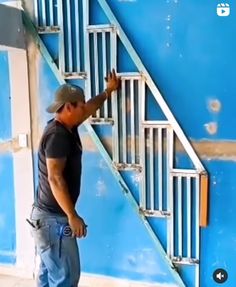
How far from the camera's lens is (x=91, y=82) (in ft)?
8.89

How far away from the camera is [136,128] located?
105 inches

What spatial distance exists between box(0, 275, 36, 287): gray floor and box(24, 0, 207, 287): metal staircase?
976mm

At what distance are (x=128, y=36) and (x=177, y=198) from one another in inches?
40.2

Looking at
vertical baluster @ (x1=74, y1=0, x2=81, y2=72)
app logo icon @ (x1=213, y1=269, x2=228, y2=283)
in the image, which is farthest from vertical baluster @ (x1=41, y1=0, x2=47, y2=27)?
app logo icon @ (x1=213, y1=269, x2=228, y2=283)

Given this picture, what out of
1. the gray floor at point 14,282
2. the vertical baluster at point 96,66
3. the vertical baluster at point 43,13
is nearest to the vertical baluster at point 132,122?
the vertical baluster at point 96,66

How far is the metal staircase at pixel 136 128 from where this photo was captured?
102 inches

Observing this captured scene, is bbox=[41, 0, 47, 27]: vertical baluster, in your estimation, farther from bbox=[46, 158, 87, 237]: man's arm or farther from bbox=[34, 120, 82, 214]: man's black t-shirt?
bbox=[46, 158, 87, 237]: man's arm

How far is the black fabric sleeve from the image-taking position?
2.16m

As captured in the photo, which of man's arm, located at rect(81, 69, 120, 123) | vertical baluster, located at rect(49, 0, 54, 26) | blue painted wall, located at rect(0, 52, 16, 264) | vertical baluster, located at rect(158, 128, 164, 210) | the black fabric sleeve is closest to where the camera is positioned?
the black fabric sleeve

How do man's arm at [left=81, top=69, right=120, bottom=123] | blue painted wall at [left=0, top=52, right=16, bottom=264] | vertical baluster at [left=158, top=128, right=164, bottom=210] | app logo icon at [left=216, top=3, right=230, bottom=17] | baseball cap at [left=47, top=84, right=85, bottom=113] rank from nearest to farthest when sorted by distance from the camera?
baseball cap at [left=47, top=84, right=85, bottom=113], app logo icon at [left=216, top=3, right=230, bottom=17], man's arm at [left=81, top=69, right=120, bottom=123], vertical baluster at [left=158, top=128, right=164, bottom=210], blue painted wall at [left=0, top=52, right=16, bottom=264]

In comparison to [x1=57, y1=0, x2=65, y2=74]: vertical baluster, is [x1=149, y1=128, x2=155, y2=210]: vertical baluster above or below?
below

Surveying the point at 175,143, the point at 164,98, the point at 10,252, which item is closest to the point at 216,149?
the point at 175,143

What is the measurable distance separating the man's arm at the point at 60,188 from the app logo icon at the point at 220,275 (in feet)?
3.17

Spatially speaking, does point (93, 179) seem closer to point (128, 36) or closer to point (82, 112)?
point (82, 112)
